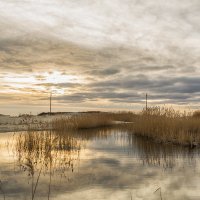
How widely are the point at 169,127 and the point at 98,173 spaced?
9296mm

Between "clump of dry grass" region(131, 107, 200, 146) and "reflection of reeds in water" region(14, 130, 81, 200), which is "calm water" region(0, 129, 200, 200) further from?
"clump of dry grass" region(131, 107, 200, 146)

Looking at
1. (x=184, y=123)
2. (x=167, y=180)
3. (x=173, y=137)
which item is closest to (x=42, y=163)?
(x=167, y=180)

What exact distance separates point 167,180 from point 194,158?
150 inches

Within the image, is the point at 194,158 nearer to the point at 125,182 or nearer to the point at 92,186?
the point at 125,182

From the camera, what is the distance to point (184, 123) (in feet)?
57.2

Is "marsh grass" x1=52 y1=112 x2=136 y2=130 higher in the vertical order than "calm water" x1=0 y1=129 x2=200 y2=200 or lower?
higher

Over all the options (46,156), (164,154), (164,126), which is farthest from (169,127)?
(46,156)

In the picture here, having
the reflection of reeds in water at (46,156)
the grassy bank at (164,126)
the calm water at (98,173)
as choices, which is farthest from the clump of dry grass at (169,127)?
the reflection of reeds in water at (46,156)

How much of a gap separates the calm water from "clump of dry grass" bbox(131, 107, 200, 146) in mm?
1937

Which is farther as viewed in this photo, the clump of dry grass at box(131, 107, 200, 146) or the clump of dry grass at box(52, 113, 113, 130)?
the clump of dry grass at box(52, 113, 113, 130)

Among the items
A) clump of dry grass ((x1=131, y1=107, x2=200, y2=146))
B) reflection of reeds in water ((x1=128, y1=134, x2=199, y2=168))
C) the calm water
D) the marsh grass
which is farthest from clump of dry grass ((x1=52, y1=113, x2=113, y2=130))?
reflection of reeds in water ((x1=128, y1=134, x2=199, y2=168))

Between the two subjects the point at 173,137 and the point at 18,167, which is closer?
the point at 18,167

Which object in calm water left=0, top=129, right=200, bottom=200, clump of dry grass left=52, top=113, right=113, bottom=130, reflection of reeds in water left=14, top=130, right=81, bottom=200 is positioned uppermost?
clump of dry grass left=52, top=113, right=113, bottom=130

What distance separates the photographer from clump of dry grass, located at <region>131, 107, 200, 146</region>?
1527 cm
